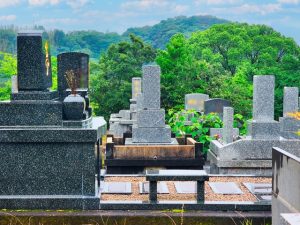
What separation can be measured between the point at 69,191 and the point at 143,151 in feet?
18.2

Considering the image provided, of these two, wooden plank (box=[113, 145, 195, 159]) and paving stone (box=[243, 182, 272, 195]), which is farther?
wooden plank (box=[113, 145, 195, 159])

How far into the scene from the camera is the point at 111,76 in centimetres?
3747

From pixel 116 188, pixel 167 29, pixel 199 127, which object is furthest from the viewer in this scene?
pixel 167 29

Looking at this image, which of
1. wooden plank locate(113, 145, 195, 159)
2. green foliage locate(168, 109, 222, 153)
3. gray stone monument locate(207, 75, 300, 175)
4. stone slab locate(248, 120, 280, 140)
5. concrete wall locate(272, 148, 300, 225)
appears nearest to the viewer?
concrete wall locate(272, 148, 300, 225)

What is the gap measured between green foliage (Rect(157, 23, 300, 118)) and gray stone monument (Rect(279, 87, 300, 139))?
7365 millimetres

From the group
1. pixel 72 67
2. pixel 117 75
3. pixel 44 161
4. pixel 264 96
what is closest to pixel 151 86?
pixel 264 96

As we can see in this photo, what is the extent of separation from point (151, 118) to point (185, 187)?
247 inches

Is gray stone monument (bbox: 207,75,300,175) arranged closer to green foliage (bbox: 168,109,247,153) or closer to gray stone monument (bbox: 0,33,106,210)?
green foliage (bbox: 168,109,247,153)

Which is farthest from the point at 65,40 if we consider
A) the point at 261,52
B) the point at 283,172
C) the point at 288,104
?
the point at 283,172

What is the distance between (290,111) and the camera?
65.8 ft

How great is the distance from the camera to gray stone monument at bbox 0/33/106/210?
913 cm

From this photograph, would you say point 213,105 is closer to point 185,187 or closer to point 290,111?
point 290,111

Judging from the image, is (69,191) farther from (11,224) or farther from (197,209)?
(197,209)

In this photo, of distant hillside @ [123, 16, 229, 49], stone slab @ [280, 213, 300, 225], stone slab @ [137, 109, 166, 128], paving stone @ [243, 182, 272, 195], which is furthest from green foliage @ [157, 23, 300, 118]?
distant hillside @ [123, 16, 229, 49]
